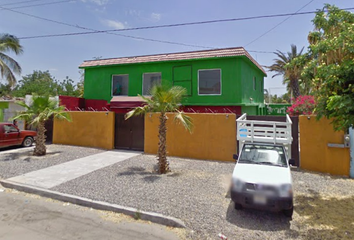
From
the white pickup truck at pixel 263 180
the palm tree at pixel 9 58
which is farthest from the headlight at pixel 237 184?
the palm tree at pixel 9 58

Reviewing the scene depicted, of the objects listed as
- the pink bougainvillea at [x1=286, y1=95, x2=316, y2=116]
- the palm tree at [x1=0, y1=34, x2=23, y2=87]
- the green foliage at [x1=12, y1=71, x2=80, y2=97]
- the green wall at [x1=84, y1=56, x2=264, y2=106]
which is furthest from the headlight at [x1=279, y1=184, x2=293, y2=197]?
the green foliage at [x1=12, y1=71, x2=80, y2=97]

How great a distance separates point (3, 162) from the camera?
8750 millimetres

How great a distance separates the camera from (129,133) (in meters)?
11.4

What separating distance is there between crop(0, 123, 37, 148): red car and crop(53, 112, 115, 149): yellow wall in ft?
4.54

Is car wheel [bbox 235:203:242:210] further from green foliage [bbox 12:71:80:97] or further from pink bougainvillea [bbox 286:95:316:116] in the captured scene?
green foliage [bbox 12:71:80:97]

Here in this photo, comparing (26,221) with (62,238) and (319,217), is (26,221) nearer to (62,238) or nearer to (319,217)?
(62,238)

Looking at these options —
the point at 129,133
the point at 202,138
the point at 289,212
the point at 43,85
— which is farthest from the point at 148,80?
the point at 43,85

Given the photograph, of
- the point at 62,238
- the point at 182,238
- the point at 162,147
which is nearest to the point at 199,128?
the point at 162,147

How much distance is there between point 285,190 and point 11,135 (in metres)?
13.4

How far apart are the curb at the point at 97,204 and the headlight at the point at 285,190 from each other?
2.03 metres

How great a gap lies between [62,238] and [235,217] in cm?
334

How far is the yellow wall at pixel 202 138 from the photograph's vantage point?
9.09 m

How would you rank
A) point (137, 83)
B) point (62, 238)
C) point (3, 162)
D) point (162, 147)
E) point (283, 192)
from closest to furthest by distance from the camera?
point (62, 238) → point (283, 192) → point (162, 147) → point (3, 162) → point (137, 83)

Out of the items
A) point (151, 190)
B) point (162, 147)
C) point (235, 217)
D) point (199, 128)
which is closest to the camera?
point (235, 217)
